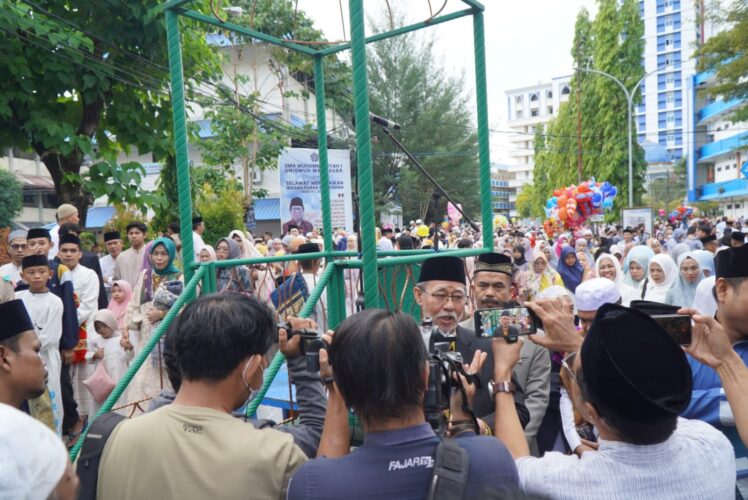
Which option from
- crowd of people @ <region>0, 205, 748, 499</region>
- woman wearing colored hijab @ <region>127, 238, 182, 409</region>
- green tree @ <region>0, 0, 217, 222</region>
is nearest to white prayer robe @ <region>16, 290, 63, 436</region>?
woman wearing colored hijab @ <region>127, 238, 182, 409</region>

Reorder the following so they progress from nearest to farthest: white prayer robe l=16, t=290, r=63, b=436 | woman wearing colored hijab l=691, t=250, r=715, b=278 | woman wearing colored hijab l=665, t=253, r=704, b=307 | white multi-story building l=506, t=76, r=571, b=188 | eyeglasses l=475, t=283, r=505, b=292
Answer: eyeglasses l=475, t=283, r=505, b=292, white prayer robe l=16, t=290, r=63, b=436, woman wearing colored hijab l=665, t=253, r=704, b=307, woman wearing colored hijab l=691, t=250, r=715, b=278, white multi-story building l=506, t=76, r=571, b=188

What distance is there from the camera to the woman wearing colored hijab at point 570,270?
980cm

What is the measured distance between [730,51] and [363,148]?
1657cm

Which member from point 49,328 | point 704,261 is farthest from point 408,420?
point 704,261

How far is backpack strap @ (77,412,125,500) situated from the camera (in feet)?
6.11

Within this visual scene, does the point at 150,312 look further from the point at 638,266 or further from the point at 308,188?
the point at 308,188

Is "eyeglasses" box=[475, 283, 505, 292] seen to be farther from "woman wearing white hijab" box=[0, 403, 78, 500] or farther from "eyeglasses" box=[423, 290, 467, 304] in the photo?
"woman wearing white hijab" box=[0, 403, 78, 500]

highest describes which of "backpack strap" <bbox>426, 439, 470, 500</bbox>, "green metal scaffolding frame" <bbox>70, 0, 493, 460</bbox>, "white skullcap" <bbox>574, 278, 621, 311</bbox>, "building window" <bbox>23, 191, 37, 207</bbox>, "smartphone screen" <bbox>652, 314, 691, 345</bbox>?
"building window" <bbox>23, 191, 37, 207</bbox>

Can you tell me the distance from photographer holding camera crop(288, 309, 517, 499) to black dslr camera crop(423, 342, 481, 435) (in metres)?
0.03

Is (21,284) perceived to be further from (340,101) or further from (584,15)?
(584,15)

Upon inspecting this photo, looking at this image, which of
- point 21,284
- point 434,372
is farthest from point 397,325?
point 21,284

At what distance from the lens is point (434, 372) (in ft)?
5.88

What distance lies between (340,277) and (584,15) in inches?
1534

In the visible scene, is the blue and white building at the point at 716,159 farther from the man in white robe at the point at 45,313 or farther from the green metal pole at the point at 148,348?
the green metal pole at the point at 148,348
